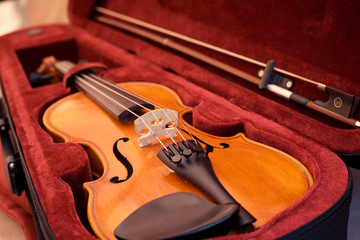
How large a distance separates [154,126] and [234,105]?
353mm

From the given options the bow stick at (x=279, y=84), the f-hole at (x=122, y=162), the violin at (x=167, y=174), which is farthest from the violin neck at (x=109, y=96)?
the bow stick at (x=279, y=84)

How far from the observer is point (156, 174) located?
2.41 feet

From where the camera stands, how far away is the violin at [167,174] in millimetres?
594

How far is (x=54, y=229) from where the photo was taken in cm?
64

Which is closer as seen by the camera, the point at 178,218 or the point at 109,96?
the point at 178,218

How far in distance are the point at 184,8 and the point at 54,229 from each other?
107 cm

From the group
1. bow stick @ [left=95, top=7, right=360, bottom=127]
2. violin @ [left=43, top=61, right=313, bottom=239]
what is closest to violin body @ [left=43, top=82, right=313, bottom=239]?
violin @ [left=43, top=61, right=313, bottom=239]

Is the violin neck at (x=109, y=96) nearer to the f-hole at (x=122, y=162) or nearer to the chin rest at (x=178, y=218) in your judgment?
the f-hole at (x=122, y=162)

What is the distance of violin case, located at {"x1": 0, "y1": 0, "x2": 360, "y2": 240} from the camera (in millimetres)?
674

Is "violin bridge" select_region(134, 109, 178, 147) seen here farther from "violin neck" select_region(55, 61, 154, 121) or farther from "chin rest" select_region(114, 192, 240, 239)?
"chin rest" select_region(114, 192, 240, 239)

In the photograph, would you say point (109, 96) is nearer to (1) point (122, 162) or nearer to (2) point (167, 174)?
(1) point (122, 162)

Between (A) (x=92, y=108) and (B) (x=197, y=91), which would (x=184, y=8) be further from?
(A) (x=92, y=108)

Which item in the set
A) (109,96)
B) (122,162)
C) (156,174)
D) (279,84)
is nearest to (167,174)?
(156,174)

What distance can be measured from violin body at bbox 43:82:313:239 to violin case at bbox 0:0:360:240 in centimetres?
3
